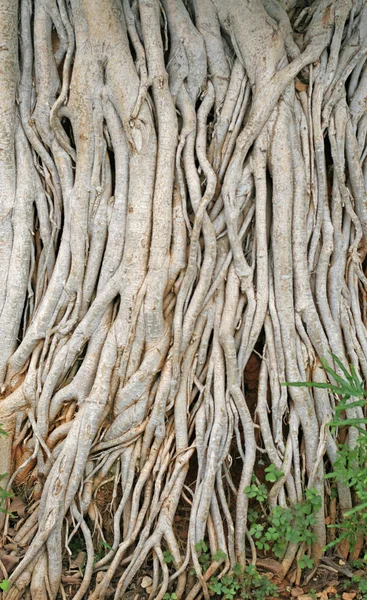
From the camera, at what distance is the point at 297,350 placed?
3.07 metres

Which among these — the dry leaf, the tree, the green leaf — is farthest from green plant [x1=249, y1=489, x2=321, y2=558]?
the dry leaf

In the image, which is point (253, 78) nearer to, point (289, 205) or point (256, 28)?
point (256, 28)

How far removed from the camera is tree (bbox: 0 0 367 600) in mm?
2957

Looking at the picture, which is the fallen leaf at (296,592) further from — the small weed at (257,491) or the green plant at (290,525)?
the small weed at (257,491)

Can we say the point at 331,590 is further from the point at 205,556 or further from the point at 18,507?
the point at 18,507

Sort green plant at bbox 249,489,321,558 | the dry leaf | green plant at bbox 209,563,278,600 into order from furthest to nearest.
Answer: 1. the dry leaf
2. green plant at bbox 249,489,321,558
3. green plant at bbox 209,563,278,600

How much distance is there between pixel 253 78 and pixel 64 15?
3.75ft

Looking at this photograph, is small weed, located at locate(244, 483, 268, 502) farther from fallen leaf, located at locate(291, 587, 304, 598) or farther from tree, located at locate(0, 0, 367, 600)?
fallen leaf, located at locate(291, 587, 304, 598)

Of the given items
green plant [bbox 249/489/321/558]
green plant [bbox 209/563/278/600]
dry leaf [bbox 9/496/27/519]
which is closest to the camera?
green plant [bbox 209/563/278/600]

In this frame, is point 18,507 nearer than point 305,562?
No

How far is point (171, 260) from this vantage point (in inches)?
119

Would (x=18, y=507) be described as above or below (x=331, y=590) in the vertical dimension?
above

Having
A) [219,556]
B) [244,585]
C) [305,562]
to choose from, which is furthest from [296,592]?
[219,556]

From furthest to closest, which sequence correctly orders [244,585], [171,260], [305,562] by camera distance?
1. [171,260]
2. [305,562]
3. [244,585]
